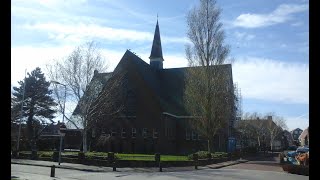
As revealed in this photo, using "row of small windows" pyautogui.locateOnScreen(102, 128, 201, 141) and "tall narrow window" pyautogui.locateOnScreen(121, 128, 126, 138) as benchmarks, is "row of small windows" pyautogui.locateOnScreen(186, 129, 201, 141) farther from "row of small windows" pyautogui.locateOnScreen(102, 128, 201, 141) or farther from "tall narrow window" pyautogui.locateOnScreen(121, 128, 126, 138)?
"tall narrow window" pyautogui.locateOnScreen(121, 128, 126, 138)

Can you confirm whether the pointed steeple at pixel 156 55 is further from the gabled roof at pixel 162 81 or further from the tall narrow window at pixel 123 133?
the tall narrow window at pixel 123 133

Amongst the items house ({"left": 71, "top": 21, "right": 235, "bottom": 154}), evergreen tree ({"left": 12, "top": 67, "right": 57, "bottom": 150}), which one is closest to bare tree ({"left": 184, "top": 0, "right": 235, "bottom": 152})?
house ({"left": 71, "top": 21, "right": 235, "bottom": 154})

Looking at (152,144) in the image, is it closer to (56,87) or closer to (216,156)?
(216,156)

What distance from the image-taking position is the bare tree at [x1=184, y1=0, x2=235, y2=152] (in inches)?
1785

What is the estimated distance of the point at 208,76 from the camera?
45219mm

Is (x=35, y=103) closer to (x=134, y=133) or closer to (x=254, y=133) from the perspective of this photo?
(x=134, y=133)

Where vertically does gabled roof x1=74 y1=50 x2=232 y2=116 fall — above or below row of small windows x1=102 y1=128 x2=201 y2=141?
above

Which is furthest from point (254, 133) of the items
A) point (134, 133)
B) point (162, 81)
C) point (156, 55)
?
point (134, 133)

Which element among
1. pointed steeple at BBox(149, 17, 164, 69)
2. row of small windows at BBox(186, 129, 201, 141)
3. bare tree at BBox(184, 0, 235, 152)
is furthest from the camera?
pointed steeple at BBox(149, 17, 164, 69)

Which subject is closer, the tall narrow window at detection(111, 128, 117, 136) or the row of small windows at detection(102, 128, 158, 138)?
the row of small windows at detection(102, 128, 158, 138)
